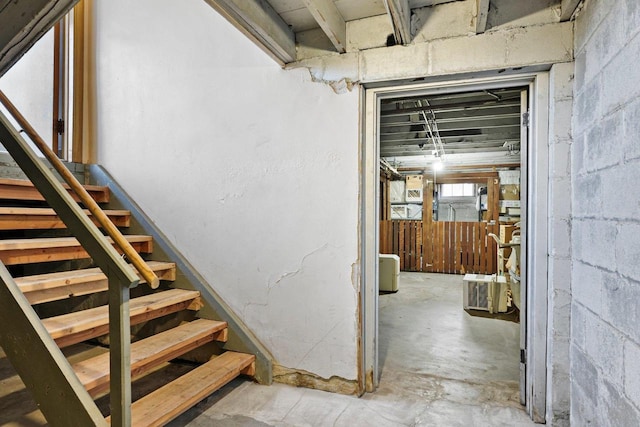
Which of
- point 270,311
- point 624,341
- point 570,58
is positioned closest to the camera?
point 624,341

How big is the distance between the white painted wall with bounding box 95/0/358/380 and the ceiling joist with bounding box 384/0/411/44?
45 centimetres

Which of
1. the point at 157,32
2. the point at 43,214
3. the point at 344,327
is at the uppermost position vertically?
the point at 157,32

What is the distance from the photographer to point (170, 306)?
228cm

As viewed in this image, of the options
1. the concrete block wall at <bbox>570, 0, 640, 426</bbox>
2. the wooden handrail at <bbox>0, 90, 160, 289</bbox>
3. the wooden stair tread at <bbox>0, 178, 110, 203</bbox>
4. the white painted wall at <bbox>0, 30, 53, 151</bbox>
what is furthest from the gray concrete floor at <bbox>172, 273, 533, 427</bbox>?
the white painted wall at <bbox>0, 30, 53, 151</bbox>

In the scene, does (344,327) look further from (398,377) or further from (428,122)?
(428,122)

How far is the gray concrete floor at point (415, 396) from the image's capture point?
1.92 metres

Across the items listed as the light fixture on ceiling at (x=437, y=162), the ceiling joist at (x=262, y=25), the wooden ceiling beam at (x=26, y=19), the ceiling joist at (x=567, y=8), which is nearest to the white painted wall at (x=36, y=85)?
the wooden ceiling beam at (x=26, y=19)

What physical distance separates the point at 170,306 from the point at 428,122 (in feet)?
10.9

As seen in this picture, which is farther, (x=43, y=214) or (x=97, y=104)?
(x=97, y=104)

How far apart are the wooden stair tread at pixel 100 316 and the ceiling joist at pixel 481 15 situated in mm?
2413

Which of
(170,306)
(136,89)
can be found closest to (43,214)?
(170,306)

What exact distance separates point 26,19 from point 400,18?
5.42 feet

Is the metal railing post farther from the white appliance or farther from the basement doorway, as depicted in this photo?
the white appliance

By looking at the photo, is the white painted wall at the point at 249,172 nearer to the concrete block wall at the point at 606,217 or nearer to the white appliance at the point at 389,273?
the concrete block wall at the point at 606,217
